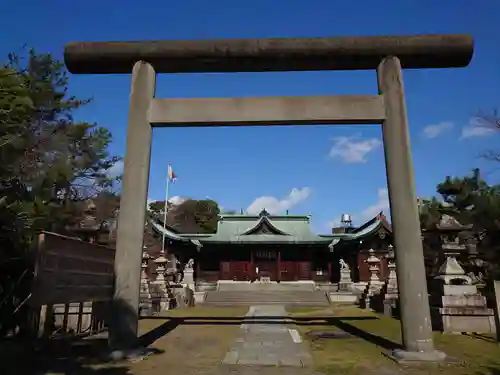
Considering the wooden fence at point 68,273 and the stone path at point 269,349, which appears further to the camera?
the stone path at point 269,349

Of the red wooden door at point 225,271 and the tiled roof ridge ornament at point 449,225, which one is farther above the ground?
the tiled roof ridge ornament at point 449,225

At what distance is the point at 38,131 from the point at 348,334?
17.1 metres

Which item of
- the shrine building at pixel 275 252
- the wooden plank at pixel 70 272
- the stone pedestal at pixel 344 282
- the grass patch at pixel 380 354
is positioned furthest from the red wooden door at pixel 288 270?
the wooden plank at pixel 70 272

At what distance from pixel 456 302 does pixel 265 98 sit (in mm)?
7434

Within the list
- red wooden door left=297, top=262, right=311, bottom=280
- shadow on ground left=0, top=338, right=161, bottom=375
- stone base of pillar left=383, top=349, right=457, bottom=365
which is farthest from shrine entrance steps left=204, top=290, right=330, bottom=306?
stone base of pillar left=383, top=349, right=457, bottom=365

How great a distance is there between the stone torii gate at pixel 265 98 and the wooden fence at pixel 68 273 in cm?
78

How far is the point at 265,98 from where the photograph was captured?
7.80 meters

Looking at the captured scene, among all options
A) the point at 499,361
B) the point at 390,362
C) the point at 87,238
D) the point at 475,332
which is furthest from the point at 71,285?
the point at 475,332

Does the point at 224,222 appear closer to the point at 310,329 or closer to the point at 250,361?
the point at 310,329

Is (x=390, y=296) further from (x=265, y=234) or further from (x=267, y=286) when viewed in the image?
(x=265, y=234)

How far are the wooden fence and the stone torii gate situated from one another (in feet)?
2.57

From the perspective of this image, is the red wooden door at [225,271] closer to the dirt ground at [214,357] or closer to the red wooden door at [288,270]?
the red wooden door at [288,270]

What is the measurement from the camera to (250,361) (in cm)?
653

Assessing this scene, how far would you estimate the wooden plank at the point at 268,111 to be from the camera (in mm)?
7676
